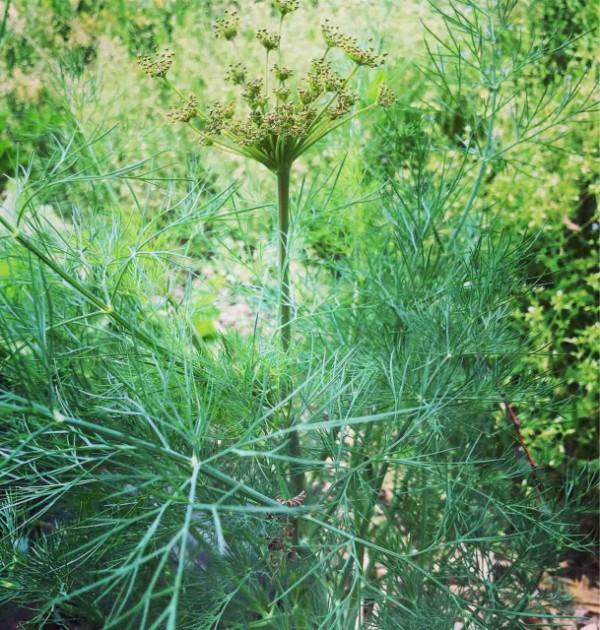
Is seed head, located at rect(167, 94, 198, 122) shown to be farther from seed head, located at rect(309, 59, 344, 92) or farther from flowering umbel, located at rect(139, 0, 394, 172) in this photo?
seed head, located at rect(309, 59, 344, 92)

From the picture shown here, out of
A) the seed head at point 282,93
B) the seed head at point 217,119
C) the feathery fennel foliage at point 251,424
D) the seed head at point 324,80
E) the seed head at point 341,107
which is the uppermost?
the seed head at point 324,80

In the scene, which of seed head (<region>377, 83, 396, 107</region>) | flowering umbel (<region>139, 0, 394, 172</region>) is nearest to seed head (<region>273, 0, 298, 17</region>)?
flowering umbel (<region>139, 0, 394, 172</region>)

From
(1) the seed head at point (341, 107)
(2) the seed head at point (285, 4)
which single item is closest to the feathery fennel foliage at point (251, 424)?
(2) the seed head at point (285, 4)

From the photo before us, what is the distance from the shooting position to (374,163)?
1.22 meters

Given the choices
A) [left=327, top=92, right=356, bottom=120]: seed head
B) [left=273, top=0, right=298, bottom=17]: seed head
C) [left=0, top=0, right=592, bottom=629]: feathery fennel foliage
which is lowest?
[left=0, top=0, right=592, bottom=629]: feathery fennel foliage

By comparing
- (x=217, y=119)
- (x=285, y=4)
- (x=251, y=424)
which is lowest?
(x=251, y=424)

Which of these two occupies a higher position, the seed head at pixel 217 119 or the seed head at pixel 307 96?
the seed head at pixel 307 96

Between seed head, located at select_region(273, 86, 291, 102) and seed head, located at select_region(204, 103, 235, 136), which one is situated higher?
seed head, located at select_region(273, 86, 291, 102)

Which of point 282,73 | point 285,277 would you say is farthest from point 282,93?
point 285,277

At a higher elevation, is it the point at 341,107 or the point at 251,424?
the point at 341,107

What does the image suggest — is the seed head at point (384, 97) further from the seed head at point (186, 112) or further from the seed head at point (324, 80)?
the seed head at point (186, 112)

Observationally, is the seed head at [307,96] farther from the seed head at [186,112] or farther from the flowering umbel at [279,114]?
the seed head at [186,112]

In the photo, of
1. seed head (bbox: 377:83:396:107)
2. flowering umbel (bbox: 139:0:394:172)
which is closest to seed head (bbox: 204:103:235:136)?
flowering umbel (bbox: 139:0:394:172)

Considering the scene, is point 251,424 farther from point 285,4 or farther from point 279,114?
point 285,4
